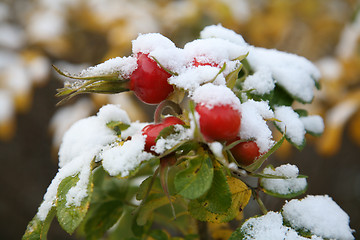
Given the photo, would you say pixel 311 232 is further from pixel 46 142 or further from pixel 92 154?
pixel 46 142

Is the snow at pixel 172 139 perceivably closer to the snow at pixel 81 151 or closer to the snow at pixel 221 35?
the snow at pixel 81 151

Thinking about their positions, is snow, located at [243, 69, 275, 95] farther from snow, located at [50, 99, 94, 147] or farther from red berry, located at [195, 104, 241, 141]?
snow, located at [50, 99, 94, 147]

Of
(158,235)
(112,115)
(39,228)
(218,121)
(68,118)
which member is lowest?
(68,118)

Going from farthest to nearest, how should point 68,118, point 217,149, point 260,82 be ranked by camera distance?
1. point 68,118
2. point 260,82
3. point 217,149

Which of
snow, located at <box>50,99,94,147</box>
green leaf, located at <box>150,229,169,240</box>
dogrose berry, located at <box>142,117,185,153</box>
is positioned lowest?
snow, located at <box>50,99,94,147</box>

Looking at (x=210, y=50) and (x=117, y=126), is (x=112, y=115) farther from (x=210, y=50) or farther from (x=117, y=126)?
(x=210, y=50)

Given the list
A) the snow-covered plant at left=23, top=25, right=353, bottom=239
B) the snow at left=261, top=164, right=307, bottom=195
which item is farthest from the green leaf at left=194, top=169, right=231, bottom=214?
the snow at left=261, top=164, right=307, bottom=195

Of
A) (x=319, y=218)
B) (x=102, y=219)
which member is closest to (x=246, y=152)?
(x=319, y=218)
